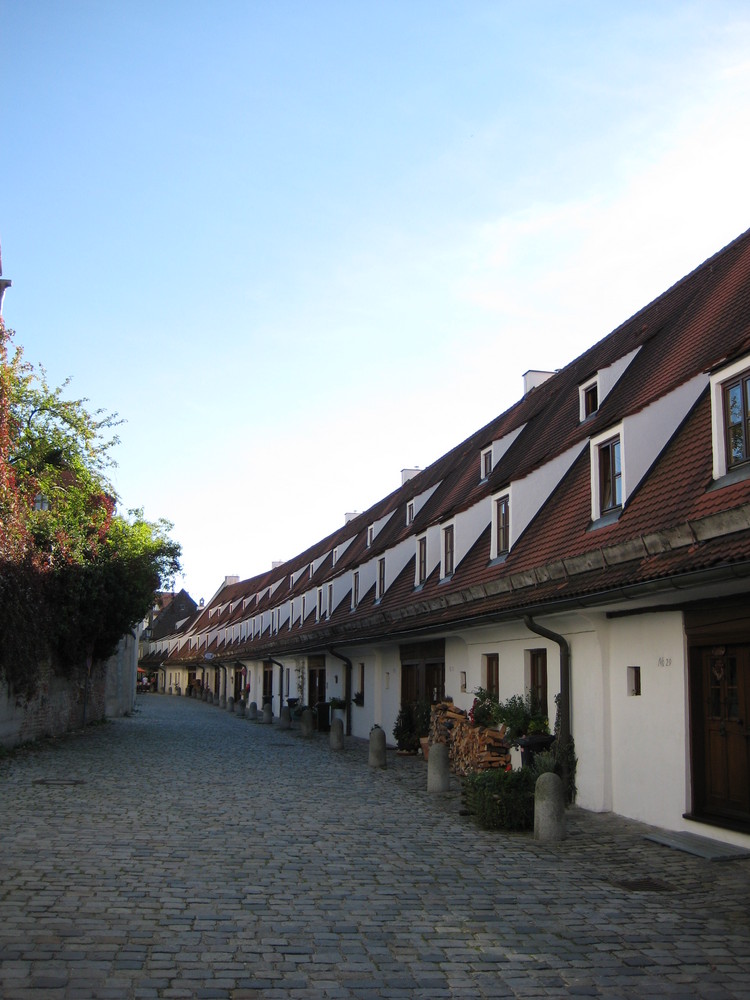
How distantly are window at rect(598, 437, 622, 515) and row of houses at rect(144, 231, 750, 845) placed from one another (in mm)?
29

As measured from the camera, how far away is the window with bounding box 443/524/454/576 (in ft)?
66.9

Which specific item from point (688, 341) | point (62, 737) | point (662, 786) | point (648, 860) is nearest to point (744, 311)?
point (688, 341)

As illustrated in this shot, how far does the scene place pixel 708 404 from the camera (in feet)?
39.8

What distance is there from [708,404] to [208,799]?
8.44 m

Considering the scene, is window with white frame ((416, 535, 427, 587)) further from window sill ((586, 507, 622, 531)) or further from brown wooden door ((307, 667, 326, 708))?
brown wooden door ((307, 667, 326, 708))

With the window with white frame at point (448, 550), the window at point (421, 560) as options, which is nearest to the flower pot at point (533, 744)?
the window with white frame at point (448, 550)

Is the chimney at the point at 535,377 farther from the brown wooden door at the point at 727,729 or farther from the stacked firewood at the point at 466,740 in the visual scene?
the brown wooden door at the point at 727,729

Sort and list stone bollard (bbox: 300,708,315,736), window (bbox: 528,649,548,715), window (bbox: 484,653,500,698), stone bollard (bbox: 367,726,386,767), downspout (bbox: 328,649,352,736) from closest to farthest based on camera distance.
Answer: window (bbox: 528,649,548,715)
window (bbox: 484,653,500,698)
stone bollard (bbox: 367,726,386,767)
stone bollard (bbox: 300,708,315,736)
downspout (bbox: 328,649,352,736)

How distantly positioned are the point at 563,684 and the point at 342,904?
641 cm

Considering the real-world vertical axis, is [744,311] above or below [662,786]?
above

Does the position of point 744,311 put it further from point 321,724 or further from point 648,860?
point 321,724

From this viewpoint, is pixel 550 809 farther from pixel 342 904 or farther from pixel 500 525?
pixel 500 525

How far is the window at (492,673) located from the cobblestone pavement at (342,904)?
3.87m

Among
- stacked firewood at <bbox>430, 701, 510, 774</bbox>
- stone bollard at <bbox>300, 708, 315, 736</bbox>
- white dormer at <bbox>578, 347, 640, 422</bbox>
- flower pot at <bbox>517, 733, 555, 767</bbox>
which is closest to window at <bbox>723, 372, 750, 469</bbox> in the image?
flower pot at <bbox>517, 733, 555, 767</bbox>
